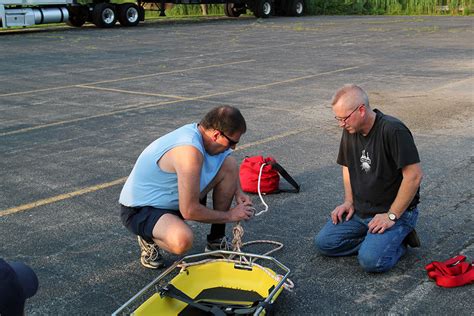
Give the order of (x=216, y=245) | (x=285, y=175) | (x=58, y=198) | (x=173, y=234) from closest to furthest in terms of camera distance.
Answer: (x=173, y=234), (x=216, y=245), (x=285, y=175), (x=58, y=198)

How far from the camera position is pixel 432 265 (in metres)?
4.47

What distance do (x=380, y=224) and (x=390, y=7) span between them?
35010 mm

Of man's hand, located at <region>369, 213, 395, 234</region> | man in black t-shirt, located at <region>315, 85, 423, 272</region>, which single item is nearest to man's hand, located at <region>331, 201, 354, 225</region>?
man in black t-shirt, located at <region>315, 85, 423, 272</region>

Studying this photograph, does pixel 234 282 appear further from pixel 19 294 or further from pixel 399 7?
pixel 399 7

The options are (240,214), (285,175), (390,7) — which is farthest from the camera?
(390,7)

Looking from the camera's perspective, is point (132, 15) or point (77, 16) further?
point (132, 15)

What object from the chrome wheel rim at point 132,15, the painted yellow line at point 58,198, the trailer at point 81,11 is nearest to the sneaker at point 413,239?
the painted yellow line at point 58,198

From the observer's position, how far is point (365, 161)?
466cm

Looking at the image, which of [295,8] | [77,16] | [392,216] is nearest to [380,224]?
[392,216]

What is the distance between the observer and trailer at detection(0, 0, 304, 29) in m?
24.6

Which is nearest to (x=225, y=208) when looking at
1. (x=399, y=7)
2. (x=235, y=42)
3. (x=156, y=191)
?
(x=156, y=191)

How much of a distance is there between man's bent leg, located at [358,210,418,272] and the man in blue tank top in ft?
2.74

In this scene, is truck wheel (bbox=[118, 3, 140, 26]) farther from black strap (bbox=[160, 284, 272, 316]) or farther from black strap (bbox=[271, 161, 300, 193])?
black strap (bbox=[160, 284, 272, 316])

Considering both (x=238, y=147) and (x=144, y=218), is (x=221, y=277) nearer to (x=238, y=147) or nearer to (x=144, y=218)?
(x=144, y=218)
